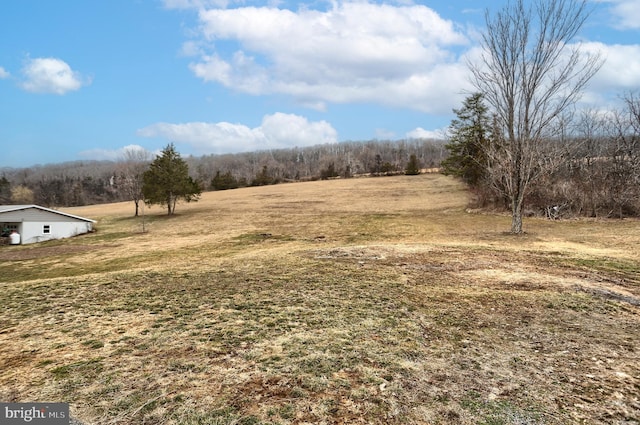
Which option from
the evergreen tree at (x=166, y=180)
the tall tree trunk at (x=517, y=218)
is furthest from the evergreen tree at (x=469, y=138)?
the evergreen tree at (x=166, y=180)

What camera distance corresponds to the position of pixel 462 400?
3779 millimetres

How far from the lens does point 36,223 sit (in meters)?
29.6

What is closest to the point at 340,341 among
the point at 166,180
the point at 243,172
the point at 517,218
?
the point at 517,218

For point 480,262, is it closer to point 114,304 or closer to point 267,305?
point 267,305

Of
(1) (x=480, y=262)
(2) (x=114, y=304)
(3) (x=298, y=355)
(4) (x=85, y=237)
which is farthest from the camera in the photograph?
(4) (x=85, y=237)

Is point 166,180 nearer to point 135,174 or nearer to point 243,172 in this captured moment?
point 135,174

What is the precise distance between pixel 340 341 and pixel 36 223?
34171mm

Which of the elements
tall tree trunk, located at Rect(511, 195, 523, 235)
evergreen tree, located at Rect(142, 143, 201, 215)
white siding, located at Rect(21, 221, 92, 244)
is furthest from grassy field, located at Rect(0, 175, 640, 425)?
evergreen tree, located at Rect(142, 143, 201, 215)

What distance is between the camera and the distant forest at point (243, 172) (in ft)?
267

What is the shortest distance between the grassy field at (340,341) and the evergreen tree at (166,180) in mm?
29075

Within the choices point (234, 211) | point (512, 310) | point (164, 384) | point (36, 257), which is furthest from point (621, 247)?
point (234, 211)

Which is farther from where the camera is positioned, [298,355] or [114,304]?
[114,304]

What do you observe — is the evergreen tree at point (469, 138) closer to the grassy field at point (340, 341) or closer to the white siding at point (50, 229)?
the grassy field at point (340, 341)

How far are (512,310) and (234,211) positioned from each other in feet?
117
